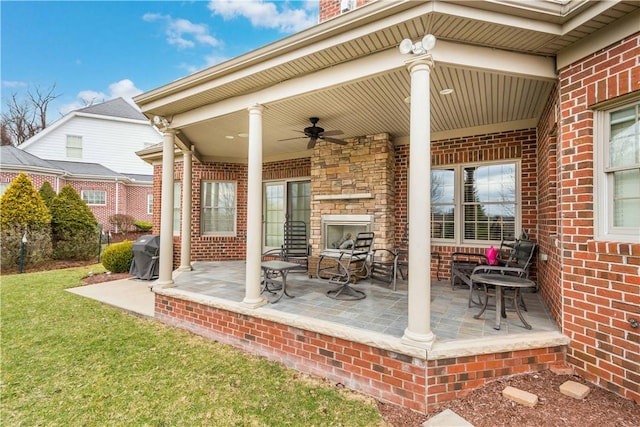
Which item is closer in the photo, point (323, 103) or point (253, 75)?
point (253, 75)

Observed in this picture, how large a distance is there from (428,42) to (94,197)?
17.2 meters

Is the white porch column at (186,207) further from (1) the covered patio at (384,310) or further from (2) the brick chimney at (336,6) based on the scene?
(2) the brick chimney at (336,6)

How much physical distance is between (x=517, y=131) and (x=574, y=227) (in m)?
2.58

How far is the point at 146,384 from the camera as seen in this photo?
2.72 meters

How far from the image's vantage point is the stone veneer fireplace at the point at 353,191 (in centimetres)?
514

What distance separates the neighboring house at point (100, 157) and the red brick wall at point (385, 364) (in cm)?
1394

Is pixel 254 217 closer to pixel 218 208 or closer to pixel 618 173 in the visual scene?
pixel 618 173

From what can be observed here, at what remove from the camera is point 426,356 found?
2236mm

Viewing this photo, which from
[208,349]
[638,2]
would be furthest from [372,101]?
[208,349]

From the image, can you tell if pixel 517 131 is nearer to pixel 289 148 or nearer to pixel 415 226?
pixel 415 226

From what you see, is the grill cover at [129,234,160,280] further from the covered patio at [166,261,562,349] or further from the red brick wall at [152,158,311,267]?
the covered patio at [166,261,562,349]

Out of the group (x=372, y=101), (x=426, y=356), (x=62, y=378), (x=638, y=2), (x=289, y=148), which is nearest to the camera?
(x=638, y=2)

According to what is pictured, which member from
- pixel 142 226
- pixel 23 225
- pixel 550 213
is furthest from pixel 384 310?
pixel 142 226

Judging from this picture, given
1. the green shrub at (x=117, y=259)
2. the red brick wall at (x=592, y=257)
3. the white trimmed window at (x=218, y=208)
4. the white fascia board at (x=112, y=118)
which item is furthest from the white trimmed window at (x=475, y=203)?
the white fascia board at (x=112, y=118)
